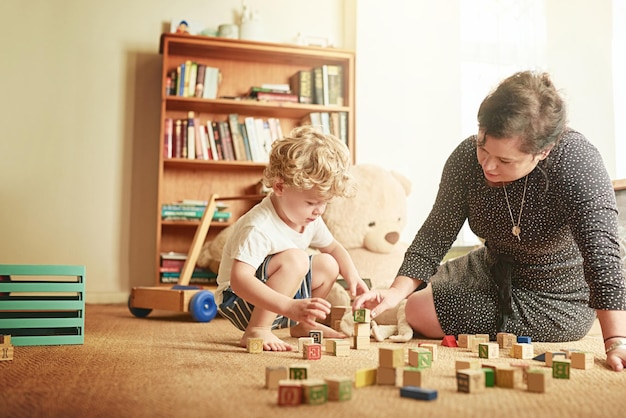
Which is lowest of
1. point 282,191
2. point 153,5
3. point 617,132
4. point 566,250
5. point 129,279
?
point 129,279

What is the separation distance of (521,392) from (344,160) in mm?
800

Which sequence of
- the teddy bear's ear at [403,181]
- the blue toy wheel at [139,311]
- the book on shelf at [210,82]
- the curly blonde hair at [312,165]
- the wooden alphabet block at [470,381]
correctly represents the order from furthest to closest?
the book on shelf at [210,82]
the teddy bear's ear at [403,181]
the blue toy wheel at [139,311]
the curly blonde hair at [312,165]
the wooden alphabet block at [470,381]

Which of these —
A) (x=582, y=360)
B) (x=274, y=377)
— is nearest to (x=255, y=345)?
(x=274, y=377)

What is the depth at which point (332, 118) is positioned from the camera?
11.8 feet

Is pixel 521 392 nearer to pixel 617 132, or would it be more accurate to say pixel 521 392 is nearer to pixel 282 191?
pixel 282 191

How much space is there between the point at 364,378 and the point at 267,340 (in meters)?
0.58

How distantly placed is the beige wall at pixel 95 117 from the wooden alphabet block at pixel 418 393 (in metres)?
2.84

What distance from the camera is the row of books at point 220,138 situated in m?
3.43

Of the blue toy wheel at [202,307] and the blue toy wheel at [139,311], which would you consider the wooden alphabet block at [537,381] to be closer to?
the blue toy wheel at [202,307]

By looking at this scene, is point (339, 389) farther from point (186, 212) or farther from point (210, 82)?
point (210, 82)

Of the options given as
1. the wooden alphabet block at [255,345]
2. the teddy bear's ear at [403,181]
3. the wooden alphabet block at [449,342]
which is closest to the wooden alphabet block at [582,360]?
the wooden alphabet block at [449,342]

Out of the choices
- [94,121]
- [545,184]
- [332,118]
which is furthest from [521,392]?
[94,121]

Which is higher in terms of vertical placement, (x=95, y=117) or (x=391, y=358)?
(x=95, y=117)

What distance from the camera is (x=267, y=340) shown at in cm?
157
